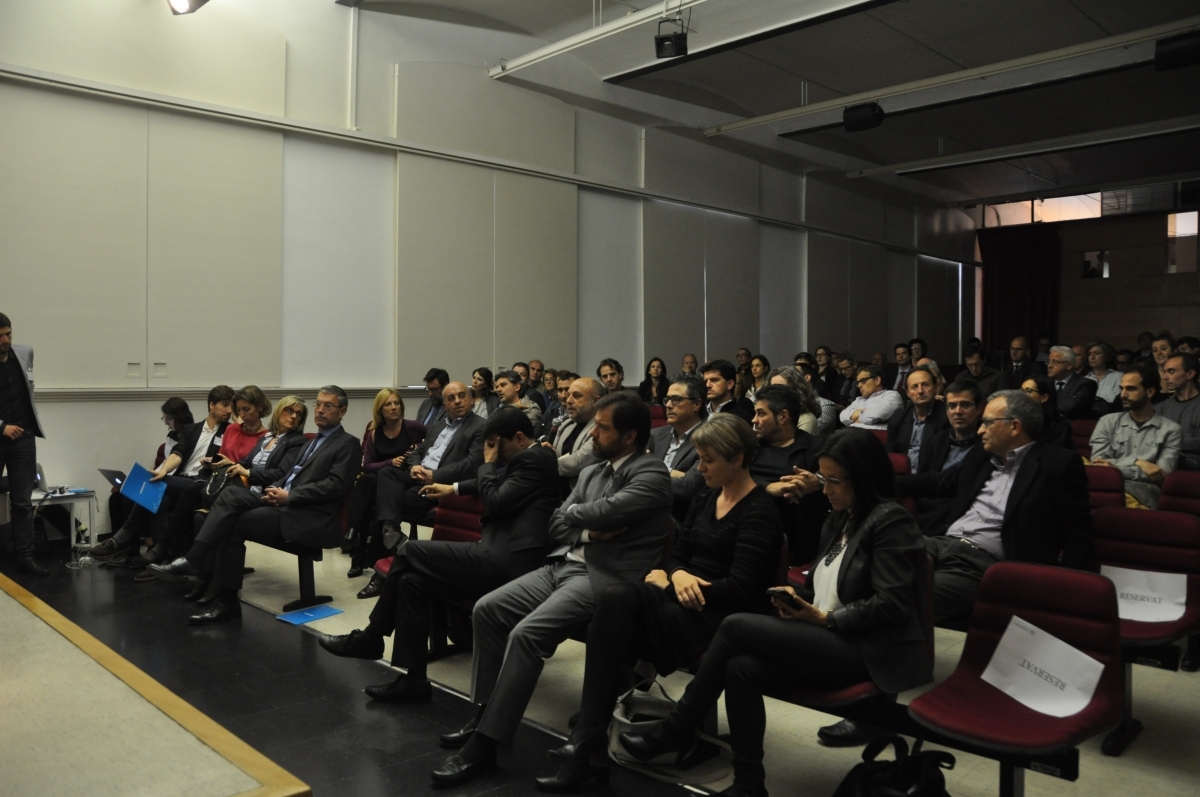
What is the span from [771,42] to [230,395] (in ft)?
21.4

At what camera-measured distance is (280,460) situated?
16.4ft

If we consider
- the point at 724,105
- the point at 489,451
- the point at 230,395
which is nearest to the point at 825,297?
the point at 724,105

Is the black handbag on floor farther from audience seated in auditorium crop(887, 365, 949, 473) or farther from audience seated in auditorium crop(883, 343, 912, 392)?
audience seated in auditorium crop(883, 343, 912, 392)

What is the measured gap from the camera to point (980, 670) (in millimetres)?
2393

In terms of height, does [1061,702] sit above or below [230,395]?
below

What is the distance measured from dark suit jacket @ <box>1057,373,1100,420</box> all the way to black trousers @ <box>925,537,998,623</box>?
3.83 meters

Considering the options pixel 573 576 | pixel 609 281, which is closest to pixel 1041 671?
pixel 573 576

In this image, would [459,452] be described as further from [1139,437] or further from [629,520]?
[1139,437]

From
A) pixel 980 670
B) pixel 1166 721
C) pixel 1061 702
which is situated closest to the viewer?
pixel 1061 702

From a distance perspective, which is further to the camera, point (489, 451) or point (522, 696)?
point (489, 451)

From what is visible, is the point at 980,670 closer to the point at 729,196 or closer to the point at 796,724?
the point at 796,724

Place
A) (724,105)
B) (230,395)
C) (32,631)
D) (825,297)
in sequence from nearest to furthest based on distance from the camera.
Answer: (32,631) < (230,395) < (724,105) < (825,297)

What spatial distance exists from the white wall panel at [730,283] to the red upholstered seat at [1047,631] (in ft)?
30.1

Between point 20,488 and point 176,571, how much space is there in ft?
4.33
